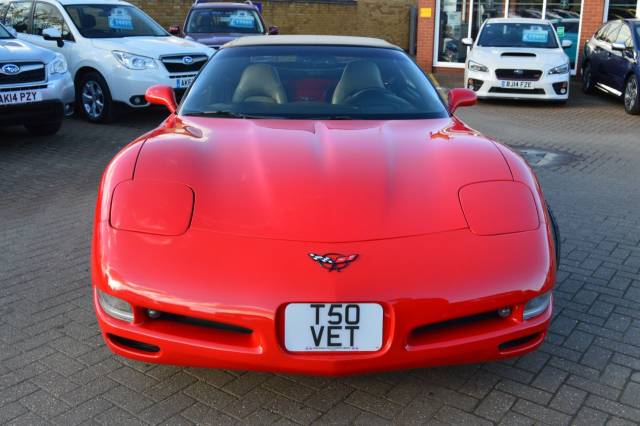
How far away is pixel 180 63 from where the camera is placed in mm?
9984

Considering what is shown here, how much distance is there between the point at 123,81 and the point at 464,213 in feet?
25.4

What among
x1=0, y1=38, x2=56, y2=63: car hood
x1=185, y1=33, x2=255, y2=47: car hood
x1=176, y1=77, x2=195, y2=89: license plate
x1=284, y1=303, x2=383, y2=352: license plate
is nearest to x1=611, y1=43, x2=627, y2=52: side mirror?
x1=185, y1=33, x2=255, y2=47: car hood

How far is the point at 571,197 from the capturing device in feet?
20.7

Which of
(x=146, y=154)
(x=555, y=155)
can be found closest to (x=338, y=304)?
(x=146, y=154)

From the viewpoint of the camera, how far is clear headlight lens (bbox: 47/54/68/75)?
27.7 feet

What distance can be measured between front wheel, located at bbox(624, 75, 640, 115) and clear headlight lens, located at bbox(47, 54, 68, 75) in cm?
884

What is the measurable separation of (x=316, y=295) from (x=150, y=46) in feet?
27.0

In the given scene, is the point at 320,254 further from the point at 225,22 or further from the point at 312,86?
the point at 225,22

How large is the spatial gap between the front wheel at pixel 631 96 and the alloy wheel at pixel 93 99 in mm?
8519

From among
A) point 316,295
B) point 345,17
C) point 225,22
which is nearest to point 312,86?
point 316,295

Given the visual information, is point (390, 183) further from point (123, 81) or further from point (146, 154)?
point (123, 81)

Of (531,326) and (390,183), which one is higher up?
(390,183)

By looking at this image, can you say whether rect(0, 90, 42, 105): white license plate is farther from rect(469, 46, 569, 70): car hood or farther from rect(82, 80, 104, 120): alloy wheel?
rect(469, 46, 569, 70): car hood

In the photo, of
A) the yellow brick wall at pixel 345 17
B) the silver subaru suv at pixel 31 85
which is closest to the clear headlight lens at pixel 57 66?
the silver subaru suv at pixel 31 85
